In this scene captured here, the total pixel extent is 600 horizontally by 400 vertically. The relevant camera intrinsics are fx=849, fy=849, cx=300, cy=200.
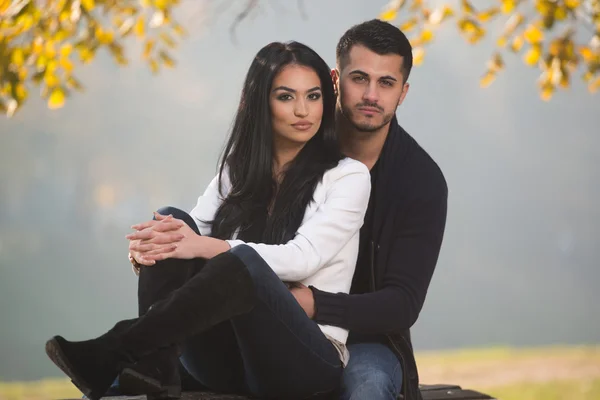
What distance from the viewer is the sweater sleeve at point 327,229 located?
235cm

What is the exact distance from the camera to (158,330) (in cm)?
210

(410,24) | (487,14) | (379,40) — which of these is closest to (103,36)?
(410,24)

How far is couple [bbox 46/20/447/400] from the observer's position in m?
2.12

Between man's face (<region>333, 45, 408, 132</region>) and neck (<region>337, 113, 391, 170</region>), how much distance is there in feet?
0.13

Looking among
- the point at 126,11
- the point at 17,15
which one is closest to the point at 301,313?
the point at 17,15

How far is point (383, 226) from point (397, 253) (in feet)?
0.38

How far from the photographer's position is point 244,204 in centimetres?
266

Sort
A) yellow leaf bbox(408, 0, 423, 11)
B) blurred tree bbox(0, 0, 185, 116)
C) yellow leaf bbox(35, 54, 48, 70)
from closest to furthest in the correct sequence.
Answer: blurred tree bbox(0, 0, 185, 116) < yellow leaf bbox(35, 54, 48, 70) < yellow leaf bbox(408, 0, 423, 11)

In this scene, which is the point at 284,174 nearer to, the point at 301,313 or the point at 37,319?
the point at 301,313

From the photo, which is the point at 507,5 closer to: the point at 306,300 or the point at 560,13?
the point at 560,13

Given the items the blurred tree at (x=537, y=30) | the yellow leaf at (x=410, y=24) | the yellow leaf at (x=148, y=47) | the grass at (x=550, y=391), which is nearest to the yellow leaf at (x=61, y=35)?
the yellow leaf at (x=148, y=47)

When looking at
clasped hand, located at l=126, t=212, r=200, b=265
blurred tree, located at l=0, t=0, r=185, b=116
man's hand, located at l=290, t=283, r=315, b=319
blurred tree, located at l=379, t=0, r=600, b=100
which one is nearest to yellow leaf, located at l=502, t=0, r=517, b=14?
blurred tree, located at l=379, t=0, r=600, b=100

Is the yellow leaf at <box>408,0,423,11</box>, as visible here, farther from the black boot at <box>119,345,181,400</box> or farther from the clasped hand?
the black boot at <box>119,345,181,400</box>

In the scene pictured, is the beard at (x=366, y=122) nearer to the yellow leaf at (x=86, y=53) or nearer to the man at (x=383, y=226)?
the man at (x=383, y=226)
